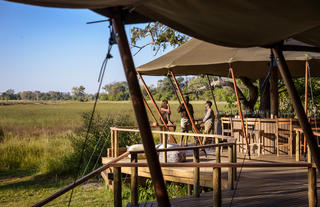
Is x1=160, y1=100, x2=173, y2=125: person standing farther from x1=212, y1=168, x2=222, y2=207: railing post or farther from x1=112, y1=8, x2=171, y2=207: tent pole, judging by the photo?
x1=112, y1=8, x2=171, y2=207: tent pole

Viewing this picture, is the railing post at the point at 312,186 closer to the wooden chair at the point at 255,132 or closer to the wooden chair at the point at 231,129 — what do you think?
the wooden chair at the point at 255,132

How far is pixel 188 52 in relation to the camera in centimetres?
982

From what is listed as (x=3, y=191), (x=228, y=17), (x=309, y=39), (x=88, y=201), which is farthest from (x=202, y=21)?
(x=3, y=191)

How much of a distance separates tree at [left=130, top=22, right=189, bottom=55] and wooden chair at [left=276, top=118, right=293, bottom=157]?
9.75 m

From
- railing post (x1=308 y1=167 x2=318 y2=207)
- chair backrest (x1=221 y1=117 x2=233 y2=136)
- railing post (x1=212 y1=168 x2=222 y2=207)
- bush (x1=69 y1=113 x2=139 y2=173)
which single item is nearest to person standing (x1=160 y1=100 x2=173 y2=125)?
chair backrest (x1=221 y1=117 x2=233 y2=136)

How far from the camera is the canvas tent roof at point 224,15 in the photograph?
2.51 metres

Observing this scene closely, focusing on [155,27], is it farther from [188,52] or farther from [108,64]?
[108,64]

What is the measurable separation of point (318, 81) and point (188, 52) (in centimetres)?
975

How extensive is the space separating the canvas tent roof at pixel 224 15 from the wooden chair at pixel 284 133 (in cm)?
511

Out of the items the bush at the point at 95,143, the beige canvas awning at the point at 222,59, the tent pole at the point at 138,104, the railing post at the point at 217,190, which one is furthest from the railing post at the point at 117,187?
the bush at the point at 95,143

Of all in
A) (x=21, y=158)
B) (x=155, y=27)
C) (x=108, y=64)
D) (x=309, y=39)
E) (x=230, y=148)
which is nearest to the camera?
(x=108, y=64)

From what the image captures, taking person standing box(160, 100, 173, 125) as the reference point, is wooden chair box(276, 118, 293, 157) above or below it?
below

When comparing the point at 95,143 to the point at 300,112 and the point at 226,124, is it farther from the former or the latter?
the point at 300,112

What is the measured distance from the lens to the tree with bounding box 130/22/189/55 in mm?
17750
